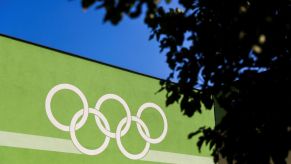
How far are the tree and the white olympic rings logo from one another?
30.8 ft

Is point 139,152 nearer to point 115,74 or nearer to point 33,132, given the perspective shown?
point 115,74

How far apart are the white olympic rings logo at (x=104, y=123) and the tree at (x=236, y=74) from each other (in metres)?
9.39

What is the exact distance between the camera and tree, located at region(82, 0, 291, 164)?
8.88m

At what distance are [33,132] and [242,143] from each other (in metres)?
10.3

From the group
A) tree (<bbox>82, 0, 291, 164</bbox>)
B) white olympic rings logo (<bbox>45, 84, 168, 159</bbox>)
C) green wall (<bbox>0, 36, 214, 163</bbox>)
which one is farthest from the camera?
white olympic rings logo (<bbox>45, 84, 168, 159</bbox>)

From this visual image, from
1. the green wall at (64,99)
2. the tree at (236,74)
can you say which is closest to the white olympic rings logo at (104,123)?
the green wall at (64,99)

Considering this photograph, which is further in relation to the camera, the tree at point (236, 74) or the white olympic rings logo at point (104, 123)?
the white olympic rings logo at point (104, 123)

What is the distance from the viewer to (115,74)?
21625mm

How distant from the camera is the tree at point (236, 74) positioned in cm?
888

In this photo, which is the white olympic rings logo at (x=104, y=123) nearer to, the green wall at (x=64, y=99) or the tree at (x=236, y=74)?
the green wall at (x=64, y=99)

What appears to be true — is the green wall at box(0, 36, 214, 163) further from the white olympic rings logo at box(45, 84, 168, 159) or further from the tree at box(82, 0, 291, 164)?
the tree at box(82, 0, 291, 164)

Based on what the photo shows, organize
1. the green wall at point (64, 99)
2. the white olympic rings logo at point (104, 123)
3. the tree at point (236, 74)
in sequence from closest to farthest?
the tree at point (236, 74) → the green wall at point (64, 99) → the white olympic rings logo at point (104, 123)

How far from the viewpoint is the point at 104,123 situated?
20312 millimetres

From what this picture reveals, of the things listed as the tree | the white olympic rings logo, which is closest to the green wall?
the white olympic rings logo
